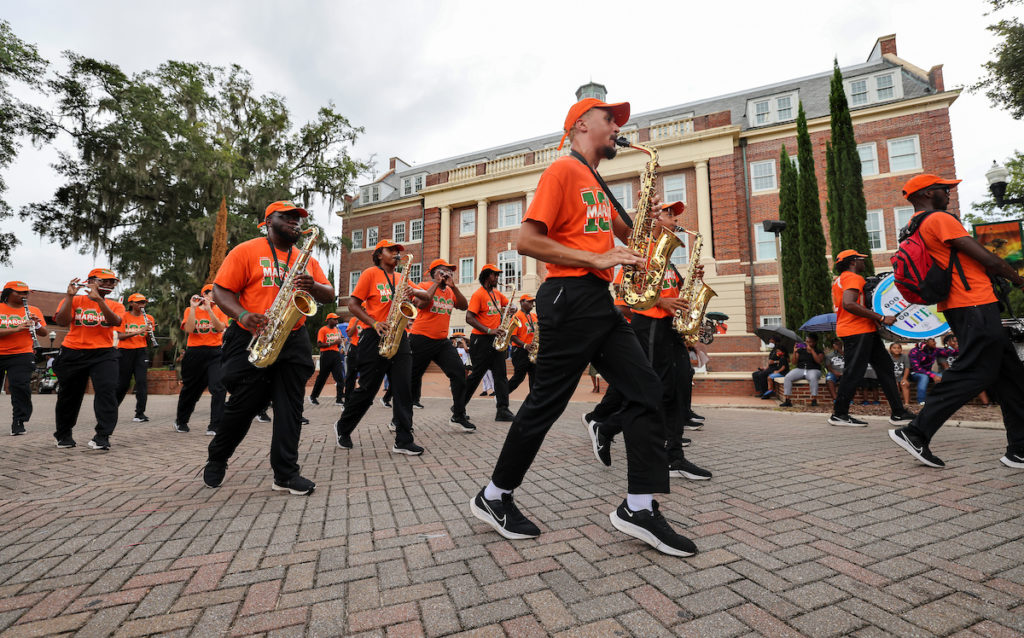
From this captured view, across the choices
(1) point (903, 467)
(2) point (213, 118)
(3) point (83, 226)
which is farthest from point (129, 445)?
(2) point (213, 118)

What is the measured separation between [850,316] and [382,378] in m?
5.89

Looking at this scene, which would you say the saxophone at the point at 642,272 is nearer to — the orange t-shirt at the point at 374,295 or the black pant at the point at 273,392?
the black pant at the point at 273,392

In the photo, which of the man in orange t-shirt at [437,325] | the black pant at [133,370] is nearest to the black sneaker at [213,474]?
the man in orange t-shirt at [437,325]

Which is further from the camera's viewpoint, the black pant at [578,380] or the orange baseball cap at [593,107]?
the orange baseball cap at [593,107]

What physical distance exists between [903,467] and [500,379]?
200 inches

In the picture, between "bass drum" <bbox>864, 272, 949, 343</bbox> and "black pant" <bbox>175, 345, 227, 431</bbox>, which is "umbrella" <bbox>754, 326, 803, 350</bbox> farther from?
"black pant" <bbox>175, 345, 227, 431</bbox>

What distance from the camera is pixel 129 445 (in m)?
5.84

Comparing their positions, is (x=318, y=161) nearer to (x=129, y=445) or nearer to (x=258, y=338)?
(x=129, y=445)

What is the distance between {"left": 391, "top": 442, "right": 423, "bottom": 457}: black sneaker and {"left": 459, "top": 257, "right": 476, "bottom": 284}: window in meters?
24.8

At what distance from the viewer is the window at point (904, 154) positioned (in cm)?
2177

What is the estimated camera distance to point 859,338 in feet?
19.4

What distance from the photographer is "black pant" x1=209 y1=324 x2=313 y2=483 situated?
3469 mm

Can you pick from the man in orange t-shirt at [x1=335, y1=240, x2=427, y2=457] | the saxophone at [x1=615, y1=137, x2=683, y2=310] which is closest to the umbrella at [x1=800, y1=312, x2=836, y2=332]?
the saxophone at [x1=615, y1=137, x2=683, y2=310]

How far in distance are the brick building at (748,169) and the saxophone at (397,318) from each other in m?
19.3
